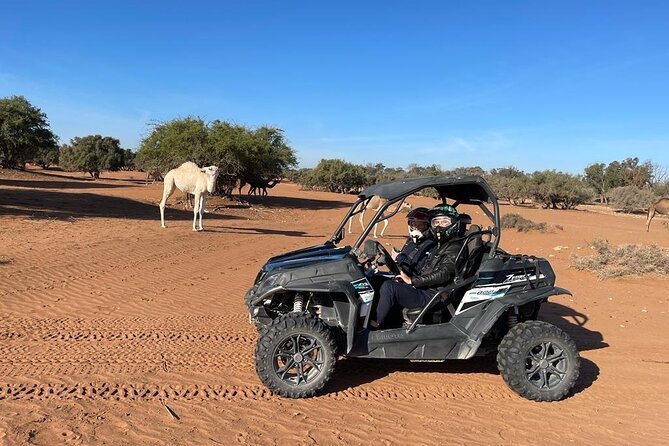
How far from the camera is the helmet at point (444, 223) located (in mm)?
5848

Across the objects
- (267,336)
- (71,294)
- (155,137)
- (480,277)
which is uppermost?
(155,137)

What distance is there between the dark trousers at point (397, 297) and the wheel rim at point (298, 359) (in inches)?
30.1

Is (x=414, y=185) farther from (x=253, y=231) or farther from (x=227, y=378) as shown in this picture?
(x=253, y=231)

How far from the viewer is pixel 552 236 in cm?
2038

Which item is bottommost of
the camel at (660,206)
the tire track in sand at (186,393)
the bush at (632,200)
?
the tire track in sand at (186,393)

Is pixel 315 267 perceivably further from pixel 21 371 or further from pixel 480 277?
pixel 21 371

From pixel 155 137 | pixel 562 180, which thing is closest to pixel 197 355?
pixel 155 137

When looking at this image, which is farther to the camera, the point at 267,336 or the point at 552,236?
the point at 552,236

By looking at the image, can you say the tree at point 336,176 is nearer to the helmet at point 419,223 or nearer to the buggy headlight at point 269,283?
the helmet at point 419,223

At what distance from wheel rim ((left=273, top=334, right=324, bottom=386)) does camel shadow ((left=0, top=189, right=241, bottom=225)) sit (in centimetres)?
1674

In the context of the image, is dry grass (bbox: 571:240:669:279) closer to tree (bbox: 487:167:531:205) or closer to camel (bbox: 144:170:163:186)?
camel (bbox: 144:170:163:186)

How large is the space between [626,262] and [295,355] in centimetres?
1125

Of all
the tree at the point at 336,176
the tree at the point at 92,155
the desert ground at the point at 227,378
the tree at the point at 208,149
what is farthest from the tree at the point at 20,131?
the desert ground at the point at 227,378

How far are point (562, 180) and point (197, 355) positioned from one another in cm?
5070
